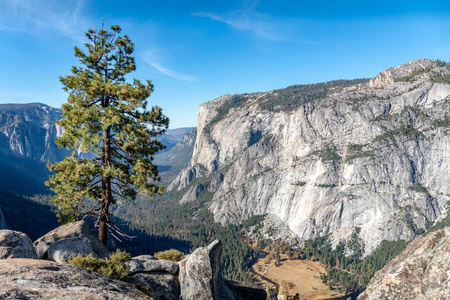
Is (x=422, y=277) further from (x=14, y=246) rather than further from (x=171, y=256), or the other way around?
(x=14, y=246)

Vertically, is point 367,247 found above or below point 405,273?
below

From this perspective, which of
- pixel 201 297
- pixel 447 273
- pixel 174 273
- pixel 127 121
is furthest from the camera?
pixel 127 121

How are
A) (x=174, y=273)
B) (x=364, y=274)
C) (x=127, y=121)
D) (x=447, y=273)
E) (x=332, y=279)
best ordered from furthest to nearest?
(x=364, y=274) → (x=332, y=279) → (x=127, y=121) → (x=174, y=273) → (x=447, y=273)

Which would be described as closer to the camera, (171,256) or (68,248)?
(68,248)

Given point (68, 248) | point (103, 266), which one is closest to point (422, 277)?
point (103, 266)

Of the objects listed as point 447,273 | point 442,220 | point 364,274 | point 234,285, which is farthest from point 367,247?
point 447,273

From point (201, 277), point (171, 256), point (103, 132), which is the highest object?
point (103, 132)

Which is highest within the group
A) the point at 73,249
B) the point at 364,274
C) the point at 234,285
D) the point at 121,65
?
the point at 121,65

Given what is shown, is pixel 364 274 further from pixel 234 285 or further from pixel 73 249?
pixel 73 249
